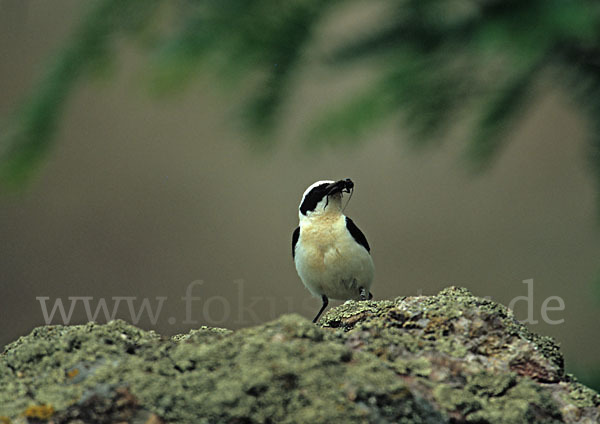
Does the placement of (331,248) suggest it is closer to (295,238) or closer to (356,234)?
(356,234)

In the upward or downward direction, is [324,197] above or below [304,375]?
above

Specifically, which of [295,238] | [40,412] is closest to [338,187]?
[295,238]

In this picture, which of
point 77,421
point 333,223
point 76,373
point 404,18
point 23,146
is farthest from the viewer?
point 333,223

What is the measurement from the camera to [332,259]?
2.27 meters

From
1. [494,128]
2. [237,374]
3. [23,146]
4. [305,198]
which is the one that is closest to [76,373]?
[237,374]

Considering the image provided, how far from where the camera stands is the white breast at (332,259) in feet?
7.45

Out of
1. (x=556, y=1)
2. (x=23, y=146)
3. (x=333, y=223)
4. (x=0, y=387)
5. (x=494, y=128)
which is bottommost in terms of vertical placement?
(x=0, y=387)

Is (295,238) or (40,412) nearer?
(40,412)

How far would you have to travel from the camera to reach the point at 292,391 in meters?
0.94

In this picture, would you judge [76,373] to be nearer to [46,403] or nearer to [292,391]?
[46,403]

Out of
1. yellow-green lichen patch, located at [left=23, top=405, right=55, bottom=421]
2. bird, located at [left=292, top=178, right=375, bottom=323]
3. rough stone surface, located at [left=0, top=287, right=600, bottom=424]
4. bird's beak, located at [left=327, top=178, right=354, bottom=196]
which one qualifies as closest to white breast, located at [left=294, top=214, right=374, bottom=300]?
bird, located at [left=292, top=178, right=375, bottom=323]

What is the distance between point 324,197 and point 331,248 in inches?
6.6

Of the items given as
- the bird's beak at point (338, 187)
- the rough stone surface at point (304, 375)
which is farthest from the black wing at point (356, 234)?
the rough stone surface at point (304, 375)

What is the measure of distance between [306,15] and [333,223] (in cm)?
107
